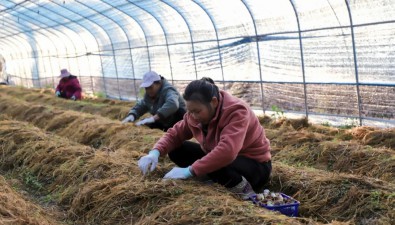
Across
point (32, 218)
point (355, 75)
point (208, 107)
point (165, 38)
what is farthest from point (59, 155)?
point (165, 38)

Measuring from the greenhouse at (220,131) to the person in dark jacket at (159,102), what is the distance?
9.3 inches

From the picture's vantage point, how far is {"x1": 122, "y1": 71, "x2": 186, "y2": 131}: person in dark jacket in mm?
6309

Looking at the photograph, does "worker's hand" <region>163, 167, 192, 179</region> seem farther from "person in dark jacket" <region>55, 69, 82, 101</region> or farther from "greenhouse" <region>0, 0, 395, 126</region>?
"person in dark jacket" <region>55, 69, 82, 101</region>

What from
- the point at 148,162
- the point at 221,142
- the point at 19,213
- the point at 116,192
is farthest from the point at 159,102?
the point at 19,213

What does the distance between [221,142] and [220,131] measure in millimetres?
238

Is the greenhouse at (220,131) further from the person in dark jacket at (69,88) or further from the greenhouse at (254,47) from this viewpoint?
the person in dark jacket at (69,88)

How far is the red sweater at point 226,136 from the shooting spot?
12.1ft

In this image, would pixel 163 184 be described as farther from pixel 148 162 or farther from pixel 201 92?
pixel 201 92

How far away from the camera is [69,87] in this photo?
530 inches

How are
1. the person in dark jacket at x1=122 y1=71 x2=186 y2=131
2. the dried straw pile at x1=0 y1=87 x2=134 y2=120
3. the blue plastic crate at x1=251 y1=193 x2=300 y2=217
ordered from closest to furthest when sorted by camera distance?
1. the blue plastic crate at x1=251 y1=193 x2=300 y2=217
2. the person in dark jacket at x1=122 y1=71 x2=186 y2=131
3. the dried straw pile at x1=0 y1=87 x2=134 y2=120

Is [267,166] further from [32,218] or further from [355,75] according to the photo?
[355,75]

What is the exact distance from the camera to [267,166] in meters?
4.18

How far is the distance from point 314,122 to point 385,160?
3493 millimetres

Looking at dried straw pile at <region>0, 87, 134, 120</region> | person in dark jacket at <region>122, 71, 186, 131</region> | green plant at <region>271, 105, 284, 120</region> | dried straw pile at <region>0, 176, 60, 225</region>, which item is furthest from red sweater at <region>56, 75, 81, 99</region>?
dried straw pile at <region>0, 176, 60, 225</region>
